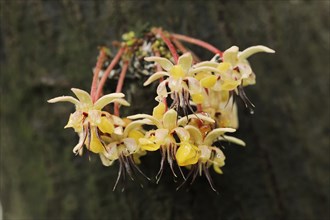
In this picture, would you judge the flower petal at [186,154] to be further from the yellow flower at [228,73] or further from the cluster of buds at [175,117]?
the yellow flower at [228,73]

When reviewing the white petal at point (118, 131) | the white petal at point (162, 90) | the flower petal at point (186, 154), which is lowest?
the flower petal at point (186, 154)

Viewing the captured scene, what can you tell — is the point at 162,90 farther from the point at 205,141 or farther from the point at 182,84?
the point at 205,141

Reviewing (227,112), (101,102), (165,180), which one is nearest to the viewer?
(101,102)

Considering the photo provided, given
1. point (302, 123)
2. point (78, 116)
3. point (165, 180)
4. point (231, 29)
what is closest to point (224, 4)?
point (231, 29)

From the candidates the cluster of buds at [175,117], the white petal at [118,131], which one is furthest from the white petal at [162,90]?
the white petal at [118,131]

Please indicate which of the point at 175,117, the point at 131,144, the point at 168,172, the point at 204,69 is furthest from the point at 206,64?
the point at 168,172

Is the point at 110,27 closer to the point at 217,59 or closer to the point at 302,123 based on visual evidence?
the point at 217,59

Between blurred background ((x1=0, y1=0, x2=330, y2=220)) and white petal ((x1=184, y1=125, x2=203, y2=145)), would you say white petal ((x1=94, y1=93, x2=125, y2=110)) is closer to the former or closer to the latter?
white petal ((x1=184, y1=125, x2=203, y2=145))
